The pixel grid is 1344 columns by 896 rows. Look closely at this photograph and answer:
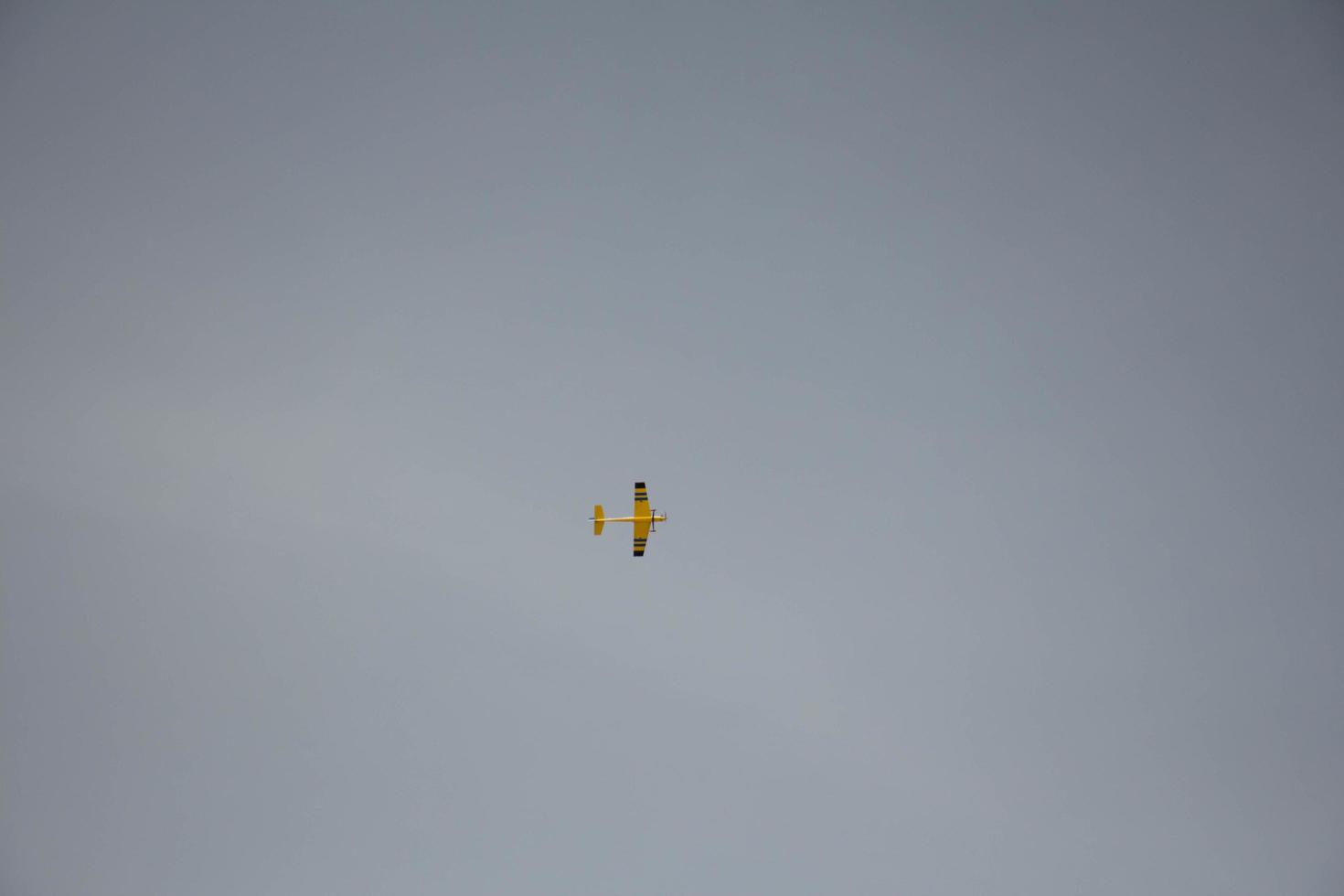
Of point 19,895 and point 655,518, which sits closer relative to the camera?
point 655,518

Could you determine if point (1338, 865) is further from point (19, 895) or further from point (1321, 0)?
point (19, 895)

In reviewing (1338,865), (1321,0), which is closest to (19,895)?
(1338,865)

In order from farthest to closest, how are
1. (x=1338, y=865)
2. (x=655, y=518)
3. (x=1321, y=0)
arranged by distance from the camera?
(x=1338, y=865) < (x=1321, y=0) < (x=655, y=518)

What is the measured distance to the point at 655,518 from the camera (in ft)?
55.1

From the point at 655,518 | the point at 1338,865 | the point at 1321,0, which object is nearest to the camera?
the point at 655,518

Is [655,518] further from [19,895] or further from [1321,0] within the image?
[1321,0]

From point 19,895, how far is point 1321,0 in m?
34.2

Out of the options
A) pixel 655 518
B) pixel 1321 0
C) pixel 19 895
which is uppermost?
pixel 1321 0

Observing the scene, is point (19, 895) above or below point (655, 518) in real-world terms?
below

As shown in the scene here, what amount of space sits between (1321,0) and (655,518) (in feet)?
59.5

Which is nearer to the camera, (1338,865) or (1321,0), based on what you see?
(1321,0)

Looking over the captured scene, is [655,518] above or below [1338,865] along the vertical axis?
above

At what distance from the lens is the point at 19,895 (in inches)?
766

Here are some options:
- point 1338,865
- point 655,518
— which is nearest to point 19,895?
point 655,518
